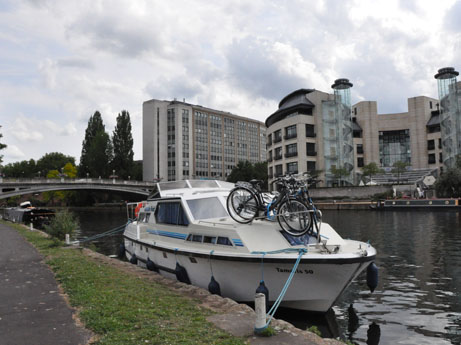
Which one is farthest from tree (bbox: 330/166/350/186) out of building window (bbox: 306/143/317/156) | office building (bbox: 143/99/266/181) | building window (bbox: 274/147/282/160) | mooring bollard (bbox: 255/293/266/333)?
mooring bollard (bbox: 255/293/266/333)

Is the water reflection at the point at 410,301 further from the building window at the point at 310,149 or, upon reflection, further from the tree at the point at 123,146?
the tree at the point at 123,146

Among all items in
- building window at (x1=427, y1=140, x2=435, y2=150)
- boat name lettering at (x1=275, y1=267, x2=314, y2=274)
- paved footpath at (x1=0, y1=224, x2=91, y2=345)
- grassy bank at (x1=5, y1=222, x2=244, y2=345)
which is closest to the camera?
grassy bank at (x1=5, y1=222, x2=244, y2=345)

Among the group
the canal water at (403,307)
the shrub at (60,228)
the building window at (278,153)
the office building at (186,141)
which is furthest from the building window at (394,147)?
the shrub at (60,228)

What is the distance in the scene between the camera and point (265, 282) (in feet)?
31.6

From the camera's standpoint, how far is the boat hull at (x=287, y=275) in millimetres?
8875

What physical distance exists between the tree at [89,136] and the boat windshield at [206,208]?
91.3m

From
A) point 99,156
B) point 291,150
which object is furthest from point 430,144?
point 99,156

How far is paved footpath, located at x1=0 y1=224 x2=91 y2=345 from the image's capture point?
6.18m

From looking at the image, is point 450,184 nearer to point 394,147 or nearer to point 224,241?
point 394,147

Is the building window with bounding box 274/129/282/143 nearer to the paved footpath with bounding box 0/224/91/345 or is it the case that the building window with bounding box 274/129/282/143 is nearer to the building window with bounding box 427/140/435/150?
the building window with bounding box 427/140/435/150

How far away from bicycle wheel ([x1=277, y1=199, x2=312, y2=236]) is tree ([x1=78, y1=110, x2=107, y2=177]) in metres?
94.6

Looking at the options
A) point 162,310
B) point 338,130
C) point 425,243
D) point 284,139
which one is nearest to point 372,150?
point 338,130

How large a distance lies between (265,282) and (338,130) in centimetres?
8188

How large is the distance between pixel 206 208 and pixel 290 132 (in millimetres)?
77787
